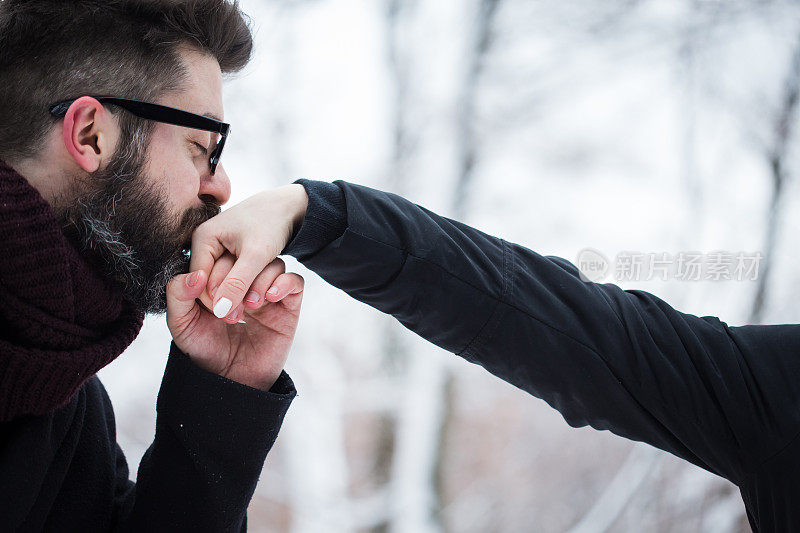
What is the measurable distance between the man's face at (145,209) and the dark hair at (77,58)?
0.05 meters

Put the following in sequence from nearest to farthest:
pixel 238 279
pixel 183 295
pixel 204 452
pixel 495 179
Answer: pixel 238 279 < pixel 183 295 < pixel 204 452 < pixel 495 179

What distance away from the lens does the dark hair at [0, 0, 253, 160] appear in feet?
3.65

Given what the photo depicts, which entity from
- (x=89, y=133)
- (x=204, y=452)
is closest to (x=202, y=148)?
(x=89, y=133)

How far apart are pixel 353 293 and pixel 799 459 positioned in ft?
2.43

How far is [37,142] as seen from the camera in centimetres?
111

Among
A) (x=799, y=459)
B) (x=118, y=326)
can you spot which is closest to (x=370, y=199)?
(x=118, y=326)

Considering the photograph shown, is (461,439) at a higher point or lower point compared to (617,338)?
lower

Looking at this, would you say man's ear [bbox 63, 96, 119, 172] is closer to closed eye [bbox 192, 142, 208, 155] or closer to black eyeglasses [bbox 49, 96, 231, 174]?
black eyeglasses [bbox 49, 96, 231, 174]

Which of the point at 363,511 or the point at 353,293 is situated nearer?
the point at 353,293

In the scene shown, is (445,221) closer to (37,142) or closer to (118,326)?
(118,326)

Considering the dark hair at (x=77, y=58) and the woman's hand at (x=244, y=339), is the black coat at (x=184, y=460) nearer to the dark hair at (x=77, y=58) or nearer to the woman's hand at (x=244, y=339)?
the woman's hand at (x=244, y=339)

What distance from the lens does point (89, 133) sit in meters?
1.13

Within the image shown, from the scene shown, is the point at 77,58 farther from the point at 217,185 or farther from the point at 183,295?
the point at 183,295

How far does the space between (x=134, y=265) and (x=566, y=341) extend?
2.52ft
